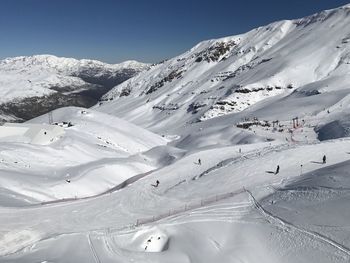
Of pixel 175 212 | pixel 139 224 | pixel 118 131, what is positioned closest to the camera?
pixel 139 224

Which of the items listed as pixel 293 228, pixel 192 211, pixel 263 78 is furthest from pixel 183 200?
pixel 263 78

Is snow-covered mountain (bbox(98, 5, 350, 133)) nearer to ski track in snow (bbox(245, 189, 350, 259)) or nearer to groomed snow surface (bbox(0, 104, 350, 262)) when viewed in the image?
groomed snow surface (bbox(0, 104, 350, 262))

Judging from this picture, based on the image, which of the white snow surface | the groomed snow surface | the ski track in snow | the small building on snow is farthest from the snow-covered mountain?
the ski track in snow

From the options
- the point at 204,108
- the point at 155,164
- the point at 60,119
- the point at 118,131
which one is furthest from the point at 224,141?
the point at 204,108

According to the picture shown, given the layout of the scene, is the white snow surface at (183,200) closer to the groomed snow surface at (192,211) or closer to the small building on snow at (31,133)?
the groomed snow surface at (192,211)

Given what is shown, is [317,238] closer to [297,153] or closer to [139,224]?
[139,224]

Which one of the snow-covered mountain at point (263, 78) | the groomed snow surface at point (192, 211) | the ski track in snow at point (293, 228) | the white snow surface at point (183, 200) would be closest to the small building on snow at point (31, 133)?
the white snow surface at point (183, 200)
